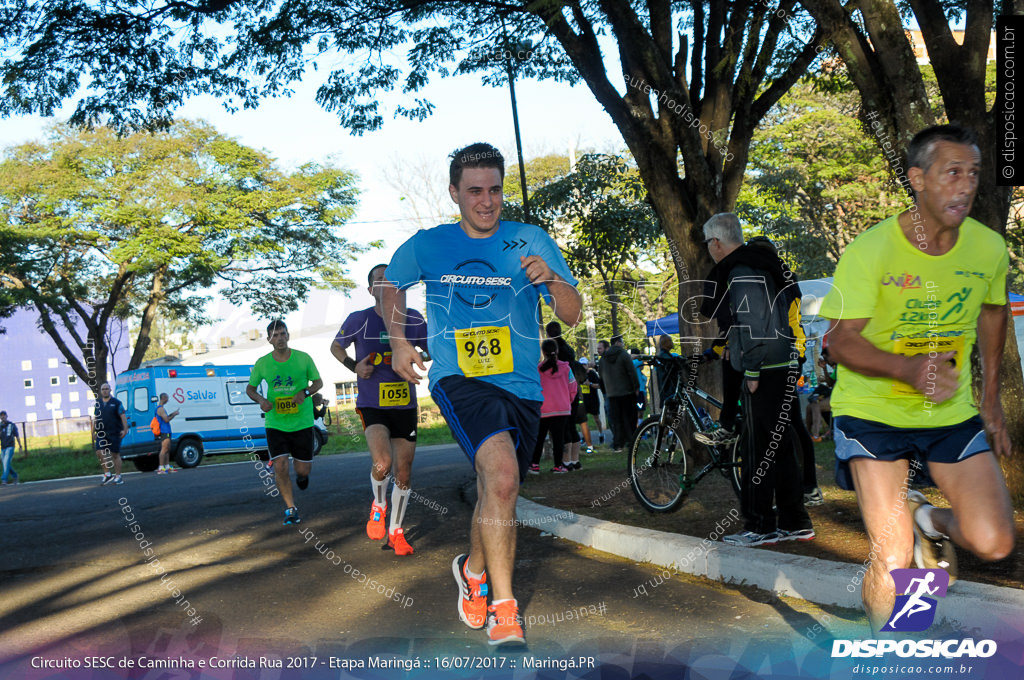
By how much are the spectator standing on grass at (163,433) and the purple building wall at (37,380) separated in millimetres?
73894

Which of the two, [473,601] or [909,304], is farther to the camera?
[473,601]

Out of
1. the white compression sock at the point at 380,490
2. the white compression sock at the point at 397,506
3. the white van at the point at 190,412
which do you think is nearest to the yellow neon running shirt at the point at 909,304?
the white compression sock at the point at 397,506

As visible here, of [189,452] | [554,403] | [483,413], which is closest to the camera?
[483,413]

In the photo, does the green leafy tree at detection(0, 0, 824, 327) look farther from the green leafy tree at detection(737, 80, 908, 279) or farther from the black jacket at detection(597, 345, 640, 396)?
the green leafy tree at detection(737, 80, 908, 279)

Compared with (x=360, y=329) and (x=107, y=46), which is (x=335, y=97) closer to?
(x=107, y=46)

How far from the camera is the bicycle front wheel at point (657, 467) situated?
7.23m

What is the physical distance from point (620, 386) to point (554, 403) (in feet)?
10.5

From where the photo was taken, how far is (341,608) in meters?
5.06

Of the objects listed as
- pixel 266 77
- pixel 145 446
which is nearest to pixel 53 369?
pixel 145 446

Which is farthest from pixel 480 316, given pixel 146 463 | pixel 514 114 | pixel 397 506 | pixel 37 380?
pixel 37 380

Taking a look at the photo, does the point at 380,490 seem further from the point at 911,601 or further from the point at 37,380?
the point at 37,380

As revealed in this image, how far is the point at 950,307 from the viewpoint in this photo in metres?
3.34

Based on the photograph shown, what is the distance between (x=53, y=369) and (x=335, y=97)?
10081 cm

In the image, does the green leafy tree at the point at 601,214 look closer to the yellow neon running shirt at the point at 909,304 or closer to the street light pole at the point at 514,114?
the street light pole at the point at 514,114
